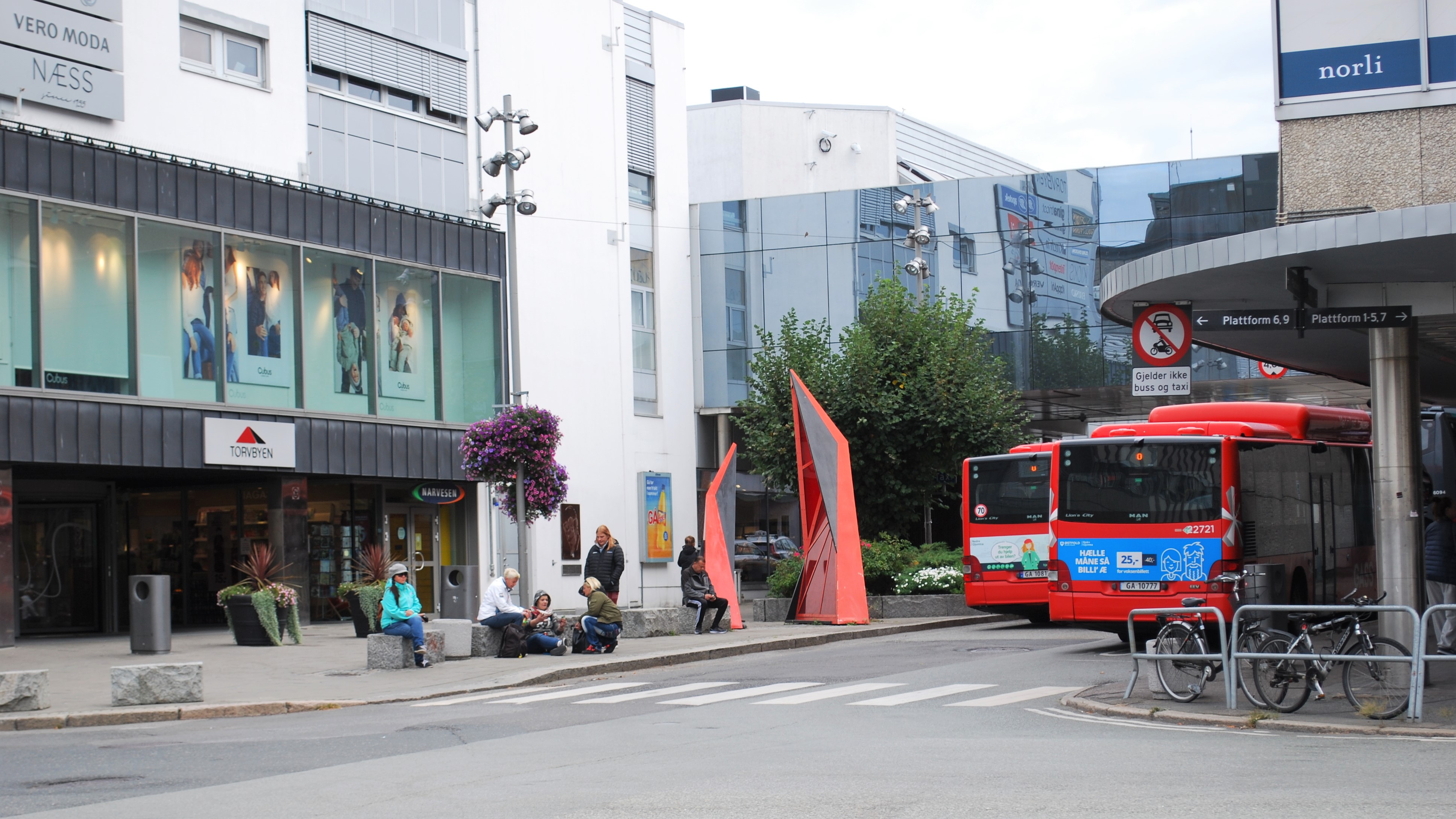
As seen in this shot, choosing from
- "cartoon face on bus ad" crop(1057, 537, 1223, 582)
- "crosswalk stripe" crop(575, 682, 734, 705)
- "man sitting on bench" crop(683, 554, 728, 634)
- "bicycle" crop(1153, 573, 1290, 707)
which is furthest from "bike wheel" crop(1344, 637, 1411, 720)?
"man sitting on bench" crop(683, 554, 728, 634)

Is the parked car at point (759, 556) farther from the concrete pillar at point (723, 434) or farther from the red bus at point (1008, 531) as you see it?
the red bus at point (1008, 531)

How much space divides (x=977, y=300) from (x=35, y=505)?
23448 mm

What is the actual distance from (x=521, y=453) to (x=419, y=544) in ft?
37.3

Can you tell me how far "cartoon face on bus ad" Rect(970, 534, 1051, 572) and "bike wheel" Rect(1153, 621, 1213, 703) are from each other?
31.6 ft

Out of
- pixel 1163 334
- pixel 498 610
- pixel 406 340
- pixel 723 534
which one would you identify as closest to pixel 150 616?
pixel 498 610

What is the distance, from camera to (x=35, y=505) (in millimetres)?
26984

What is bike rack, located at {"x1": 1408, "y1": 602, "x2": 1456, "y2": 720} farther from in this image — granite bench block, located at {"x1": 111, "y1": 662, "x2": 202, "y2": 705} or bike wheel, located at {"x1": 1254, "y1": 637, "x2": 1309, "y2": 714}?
granite bench block, located at {"x1": 111, "y1": 662, "x2": 202, "y2": 705}

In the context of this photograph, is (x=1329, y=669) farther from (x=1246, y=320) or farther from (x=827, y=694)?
(x=827, y=694)

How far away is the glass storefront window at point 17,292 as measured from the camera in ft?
77.0

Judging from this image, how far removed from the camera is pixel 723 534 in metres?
26.5

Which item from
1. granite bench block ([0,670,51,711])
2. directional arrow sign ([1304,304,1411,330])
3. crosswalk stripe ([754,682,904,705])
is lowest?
crosswalk stripe ([754,682,904,705])

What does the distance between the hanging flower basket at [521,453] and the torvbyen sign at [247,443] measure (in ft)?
20.1

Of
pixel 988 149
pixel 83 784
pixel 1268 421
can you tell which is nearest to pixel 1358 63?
pixel 1268 421

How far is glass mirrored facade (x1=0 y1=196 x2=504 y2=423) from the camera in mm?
24031
